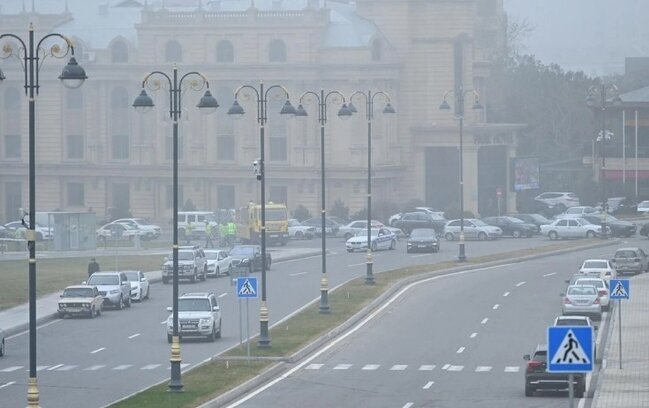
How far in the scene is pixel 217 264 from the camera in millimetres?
74375

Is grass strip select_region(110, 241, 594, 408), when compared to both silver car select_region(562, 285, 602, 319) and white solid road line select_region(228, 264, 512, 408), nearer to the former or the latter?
white solid road line select_region(228, 264, 512, 408)

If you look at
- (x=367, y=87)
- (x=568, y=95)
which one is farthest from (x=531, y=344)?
(x=568, y=95)

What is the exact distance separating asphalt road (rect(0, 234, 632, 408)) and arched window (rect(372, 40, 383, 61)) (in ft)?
149

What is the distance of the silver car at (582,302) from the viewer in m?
54.8

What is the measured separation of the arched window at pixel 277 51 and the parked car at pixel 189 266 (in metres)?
48.7

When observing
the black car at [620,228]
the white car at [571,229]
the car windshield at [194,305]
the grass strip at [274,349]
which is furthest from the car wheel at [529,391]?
the white car at [571,229]

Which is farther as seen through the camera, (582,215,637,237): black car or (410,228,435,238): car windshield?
(582,215,637,237): black car

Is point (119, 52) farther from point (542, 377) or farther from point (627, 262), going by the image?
point (542, 377)

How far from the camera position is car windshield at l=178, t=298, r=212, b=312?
50156mm

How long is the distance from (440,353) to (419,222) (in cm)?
5515

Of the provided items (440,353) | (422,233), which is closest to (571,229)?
(422,233)

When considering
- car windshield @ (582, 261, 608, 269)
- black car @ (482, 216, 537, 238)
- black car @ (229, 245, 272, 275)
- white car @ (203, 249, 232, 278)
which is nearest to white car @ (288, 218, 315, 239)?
black car @ (482, 216, 537, 238)

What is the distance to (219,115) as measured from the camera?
123 metres

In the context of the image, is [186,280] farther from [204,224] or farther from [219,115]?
[219,115]
